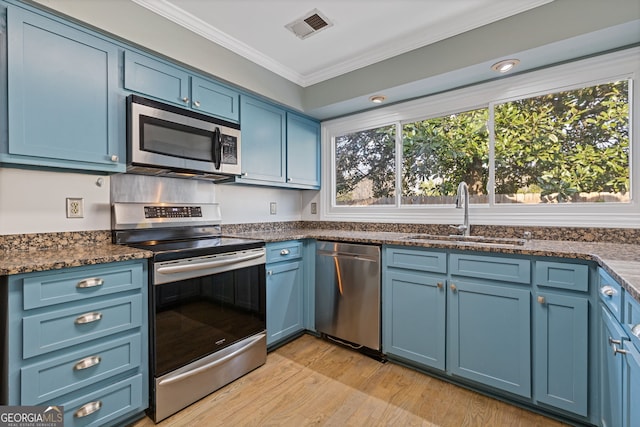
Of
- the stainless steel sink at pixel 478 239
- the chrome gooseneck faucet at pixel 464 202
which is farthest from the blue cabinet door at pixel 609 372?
the chrome gooseneck faucet at pixel 464 202

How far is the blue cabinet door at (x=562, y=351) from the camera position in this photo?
1.56 meters

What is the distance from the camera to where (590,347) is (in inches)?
60.7

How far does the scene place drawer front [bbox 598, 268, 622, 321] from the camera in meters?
1.20

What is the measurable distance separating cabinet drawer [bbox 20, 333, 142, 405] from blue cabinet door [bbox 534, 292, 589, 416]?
221cm

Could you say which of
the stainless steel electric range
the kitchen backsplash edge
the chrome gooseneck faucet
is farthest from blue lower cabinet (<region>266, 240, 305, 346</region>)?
the chrome gooseneck faucet

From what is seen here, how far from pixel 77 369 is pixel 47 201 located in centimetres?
99

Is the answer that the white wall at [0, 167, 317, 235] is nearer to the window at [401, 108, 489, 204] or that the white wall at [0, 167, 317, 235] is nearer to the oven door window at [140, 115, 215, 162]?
the oven door window at [140, 115, 215, 162]

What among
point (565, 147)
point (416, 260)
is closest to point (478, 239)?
point (416, 260)

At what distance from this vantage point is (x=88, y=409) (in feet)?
4.74

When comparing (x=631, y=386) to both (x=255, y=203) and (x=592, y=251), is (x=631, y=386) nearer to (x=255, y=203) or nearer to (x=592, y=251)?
(x=592, y=251)

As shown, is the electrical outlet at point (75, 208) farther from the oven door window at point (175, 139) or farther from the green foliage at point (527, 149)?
the green foliage at point (527, 149)

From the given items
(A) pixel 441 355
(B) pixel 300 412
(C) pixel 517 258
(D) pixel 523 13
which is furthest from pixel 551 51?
(B) pixel 300 412

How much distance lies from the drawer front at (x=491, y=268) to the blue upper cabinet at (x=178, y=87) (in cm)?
201

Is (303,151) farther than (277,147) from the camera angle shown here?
Yes
